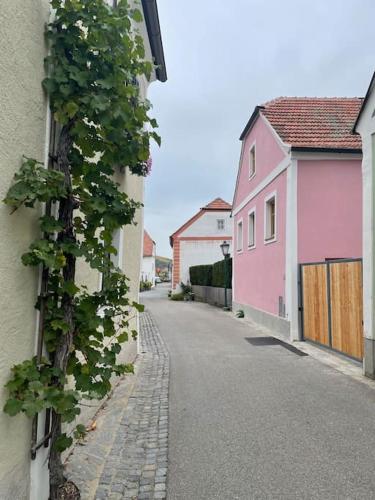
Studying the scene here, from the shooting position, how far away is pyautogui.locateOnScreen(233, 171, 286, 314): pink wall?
35.8ft

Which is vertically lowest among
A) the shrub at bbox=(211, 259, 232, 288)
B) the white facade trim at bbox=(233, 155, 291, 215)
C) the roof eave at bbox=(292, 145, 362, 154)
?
the shrub at bbox=(211, 259, 232, 288)

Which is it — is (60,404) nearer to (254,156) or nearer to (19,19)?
(19,19)

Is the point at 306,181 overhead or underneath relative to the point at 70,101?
overhead

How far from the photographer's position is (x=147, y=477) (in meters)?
3.12

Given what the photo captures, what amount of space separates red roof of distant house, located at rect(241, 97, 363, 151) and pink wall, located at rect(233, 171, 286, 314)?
123 cm

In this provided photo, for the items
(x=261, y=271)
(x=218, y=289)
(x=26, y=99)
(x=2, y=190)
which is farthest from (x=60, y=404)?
(x=218, y=289)

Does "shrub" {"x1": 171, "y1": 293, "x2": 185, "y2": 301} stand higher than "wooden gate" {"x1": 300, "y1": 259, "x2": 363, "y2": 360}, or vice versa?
"wooden gate" {"x1": 300, "y1": 259, "x2": 363, "y2": 360}

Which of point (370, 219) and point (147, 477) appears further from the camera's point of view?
point (370, 219)

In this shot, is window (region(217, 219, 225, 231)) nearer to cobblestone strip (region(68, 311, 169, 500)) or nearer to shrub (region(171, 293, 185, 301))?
shrub (region(171, 293, 185, 301))

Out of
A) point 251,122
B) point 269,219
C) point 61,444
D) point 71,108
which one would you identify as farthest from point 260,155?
point 61,444

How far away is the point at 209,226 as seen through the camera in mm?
31547

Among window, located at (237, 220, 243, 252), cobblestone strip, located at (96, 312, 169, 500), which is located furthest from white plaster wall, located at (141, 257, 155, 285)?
cobblestone strip, located at (96, 312, 169, 500)

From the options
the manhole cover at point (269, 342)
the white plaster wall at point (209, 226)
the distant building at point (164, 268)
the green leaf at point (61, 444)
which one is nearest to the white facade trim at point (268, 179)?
the manhole cover at point (269, 342)

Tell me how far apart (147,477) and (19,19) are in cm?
331
